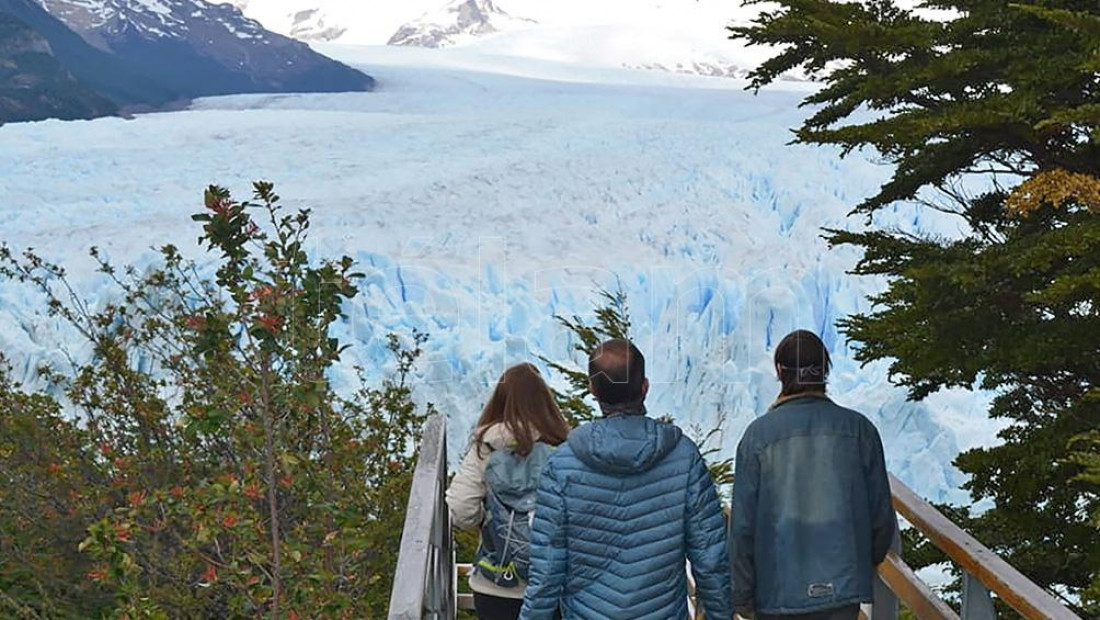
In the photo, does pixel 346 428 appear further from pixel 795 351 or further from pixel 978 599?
pixel 978 599

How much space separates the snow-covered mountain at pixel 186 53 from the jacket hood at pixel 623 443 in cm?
1786

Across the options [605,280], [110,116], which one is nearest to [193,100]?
[110,116]

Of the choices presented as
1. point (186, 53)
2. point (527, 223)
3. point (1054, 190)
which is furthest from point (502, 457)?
point (186, 53)

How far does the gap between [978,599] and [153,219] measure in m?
14.9

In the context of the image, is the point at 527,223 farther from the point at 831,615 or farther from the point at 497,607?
the point at 831,615

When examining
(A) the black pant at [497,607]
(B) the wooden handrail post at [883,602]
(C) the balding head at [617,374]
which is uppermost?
(C) the balding head at [617,374]

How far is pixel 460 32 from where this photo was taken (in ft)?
90.4

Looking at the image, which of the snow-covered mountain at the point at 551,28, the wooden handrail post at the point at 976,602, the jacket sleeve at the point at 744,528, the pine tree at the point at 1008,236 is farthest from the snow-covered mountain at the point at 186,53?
the wooden handrail post at the point at 976,602

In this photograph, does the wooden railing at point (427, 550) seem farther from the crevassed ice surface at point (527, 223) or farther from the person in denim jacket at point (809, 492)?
the crevassed ice surface at point (527, 223)

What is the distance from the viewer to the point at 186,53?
68.1 feet

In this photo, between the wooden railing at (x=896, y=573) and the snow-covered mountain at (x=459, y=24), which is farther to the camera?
the snow-covered mountain at (x=459, y=24)

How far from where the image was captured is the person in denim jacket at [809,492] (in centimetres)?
288

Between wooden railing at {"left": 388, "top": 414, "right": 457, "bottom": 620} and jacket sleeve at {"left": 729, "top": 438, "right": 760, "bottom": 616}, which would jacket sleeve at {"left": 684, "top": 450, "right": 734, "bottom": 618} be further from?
wooden railing at {"left": 388, "top": 414, "right": 457, "bottom": 620}

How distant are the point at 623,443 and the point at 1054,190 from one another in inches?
73.3
